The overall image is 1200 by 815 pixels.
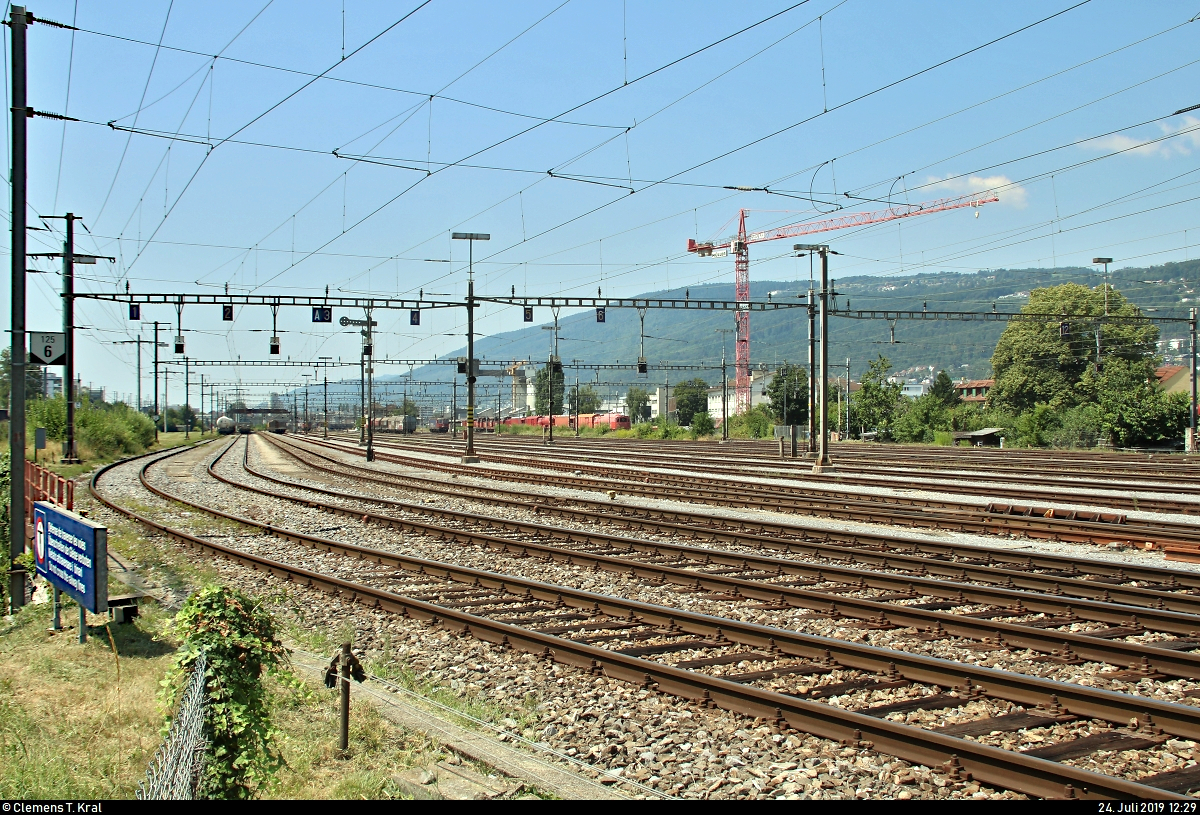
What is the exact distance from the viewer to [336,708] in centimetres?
750

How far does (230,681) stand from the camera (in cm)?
552

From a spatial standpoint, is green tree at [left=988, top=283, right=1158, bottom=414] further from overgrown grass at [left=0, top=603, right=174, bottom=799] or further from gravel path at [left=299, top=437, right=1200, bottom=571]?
overgrown grass at [left=0, top=603, right=174, bottom=799]

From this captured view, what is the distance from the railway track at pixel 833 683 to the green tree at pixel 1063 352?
83.8m

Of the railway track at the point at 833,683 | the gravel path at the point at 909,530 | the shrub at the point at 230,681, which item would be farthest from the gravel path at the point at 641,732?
the gravel path at the point at 909,530

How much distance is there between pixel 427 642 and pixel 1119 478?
2714 cm

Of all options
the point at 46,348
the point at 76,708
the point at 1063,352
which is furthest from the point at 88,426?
the point at 1063,352

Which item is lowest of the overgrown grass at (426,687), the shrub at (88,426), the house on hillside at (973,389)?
the overgrown grass at (426,687)

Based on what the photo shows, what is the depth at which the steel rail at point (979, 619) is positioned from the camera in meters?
8.20

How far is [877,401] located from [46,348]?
6215 centimetres

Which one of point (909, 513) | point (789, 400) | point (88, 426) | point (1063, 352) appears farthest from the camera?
point (789, 400)

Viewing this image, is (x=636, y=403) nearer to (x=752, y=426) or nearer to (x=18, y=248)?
(x=752, y=426)

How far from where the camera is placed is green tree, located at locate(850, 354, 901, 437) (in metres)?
66.8

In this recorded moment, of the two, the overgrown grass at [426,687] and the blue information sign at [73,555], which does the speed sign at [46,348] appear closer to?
the blue information sign at [73,555]

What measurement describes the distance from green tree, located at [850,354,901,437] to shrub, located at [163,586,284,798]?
210 ft
